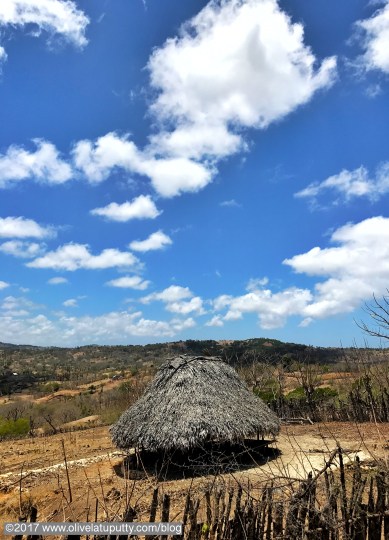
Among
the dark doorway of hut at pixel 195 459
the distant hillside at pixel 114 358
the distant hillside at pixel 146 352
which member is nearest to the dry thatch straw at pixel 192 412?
the dark doorway of hut at pixel 195 459

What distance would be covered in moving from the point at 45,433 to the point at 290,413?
964 centimetres

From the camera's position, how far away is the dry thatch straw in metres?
8.95

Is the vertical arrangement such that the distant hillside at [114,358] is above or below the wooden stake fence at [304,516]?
above

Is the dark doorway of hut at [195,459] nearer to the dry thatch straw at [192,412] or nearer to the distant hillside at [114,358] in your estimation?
the dry thatch straw at [192,412]

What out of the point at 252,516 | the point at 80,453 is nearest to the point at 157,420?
the point at 80,453

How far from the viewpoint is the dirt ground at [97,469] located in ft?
22.1

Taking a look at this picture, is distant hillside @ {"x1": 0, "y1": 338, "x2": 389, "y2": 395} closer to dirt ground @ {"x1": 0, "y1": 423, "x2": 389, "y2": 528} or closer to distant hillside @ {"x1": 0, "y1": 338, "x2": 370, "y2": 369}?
distant hillside @ {"x1": 0, "y1": 338, "x2": 370, "y2": 369}

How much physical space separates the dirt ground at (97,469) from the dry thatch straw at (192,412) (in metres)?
0.76

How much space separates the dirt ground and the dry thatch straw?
757mm

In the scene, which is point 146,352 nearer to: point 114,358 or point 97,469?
point 114,358

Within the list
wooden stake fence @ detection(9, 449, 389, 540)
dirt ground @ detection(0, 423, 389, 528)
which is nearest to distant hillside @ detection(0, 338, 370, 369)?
dirt ground @ detection(0, 423, 389, 528)

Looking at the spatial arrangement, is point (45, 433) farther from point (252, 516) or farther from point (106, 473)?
point (252, 516)

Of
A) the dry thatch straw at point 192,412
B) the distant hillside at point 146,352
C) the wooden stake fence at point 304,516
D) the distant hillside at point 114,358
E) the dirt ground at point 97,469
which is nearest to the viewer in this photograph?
the wooden stake fence at point 304,516

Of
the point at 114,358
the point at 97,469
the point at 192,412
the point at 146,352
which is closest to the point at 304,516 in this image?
the point at 192,412
